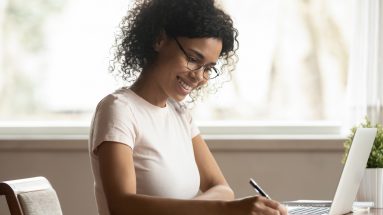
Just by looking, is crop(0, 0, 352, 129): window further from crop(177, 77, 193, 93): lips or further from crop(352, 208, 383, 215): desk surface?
crop(177, 77, 193, 93): lips

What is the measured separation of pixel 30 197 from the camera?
5.74ft

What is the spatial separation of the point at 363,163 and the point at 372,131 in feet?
0.34

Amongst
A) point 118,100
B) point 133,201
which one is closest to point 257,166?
point 118,100

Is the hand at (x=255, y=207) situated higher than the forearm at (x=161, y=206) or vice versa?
the hand at (x=255, y=207)

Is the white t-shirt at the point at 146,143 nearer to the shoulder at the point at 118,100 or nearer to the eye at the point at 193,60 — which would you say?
the shoulder at the point at 118,100

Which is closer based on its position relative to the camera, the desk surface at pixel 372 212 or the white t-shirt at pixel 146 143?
the white t-shirt at pixel 146 143

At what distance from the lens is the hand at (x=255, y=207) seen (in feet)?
5.43

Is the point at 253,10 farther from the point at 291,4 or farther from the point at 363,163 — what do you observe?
the point at 363,163

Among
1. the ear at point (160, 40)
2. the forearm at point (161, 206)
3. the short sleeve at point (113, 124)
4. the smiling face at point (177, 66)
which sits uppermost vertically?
the ear at point (160, 40)

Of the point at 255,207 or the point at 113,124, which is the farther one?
the point at 113,124

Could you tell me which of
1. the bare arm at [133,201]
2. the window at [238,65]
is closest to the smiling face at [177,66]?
the bare arm at [133,201]

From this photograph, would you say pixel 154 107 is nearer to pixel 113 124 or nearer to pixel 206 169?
pixel 113 124

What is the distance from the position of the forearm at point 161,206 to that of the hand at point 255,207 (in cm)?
4

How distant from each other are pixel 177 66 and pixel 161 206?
465 mm
